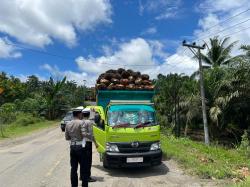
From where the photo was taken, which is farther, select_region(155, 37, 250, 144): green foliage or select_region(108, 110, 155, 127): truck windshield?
select_region(155, 37, 250, 144): green foliage

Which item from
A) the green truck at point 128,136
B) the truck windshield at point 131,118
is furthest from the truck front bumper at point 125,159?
the truck windshield at point 131,118

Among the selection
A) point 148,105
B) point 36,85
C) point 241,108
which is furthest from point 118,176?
point 36,85

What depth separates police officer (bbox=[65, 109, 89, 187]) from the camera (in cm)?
912

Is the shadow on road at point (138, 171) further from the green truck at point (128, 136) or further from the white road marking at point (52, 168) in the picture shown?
the white road marking at point (52, 168)

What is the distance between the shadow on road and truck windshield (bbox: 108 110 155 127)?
1.41 m

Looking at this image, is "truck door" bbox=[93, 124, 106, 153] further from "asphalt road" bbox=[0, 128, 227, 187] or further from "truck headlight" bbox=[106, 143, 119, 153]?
"asphalt road" bbox=[0, 128, 227, 187]

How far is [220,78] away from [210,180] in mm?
22443

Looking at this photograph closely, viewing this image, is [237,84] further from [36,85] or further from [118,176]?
[36,85]

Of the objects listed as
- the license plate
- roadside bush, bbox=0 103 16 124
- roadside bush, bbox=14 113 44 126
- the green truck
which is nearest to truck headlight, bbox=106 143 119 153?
the green truck

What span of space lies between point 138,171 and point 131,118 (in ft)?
5.32

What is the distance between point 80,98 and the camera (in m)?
73.6

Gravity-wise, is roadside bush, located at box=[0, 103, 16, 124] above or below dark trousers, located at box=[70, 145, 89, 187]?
above

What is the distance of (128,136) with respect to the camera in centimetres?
1145

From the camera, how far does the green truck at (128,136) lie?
37.3ft
